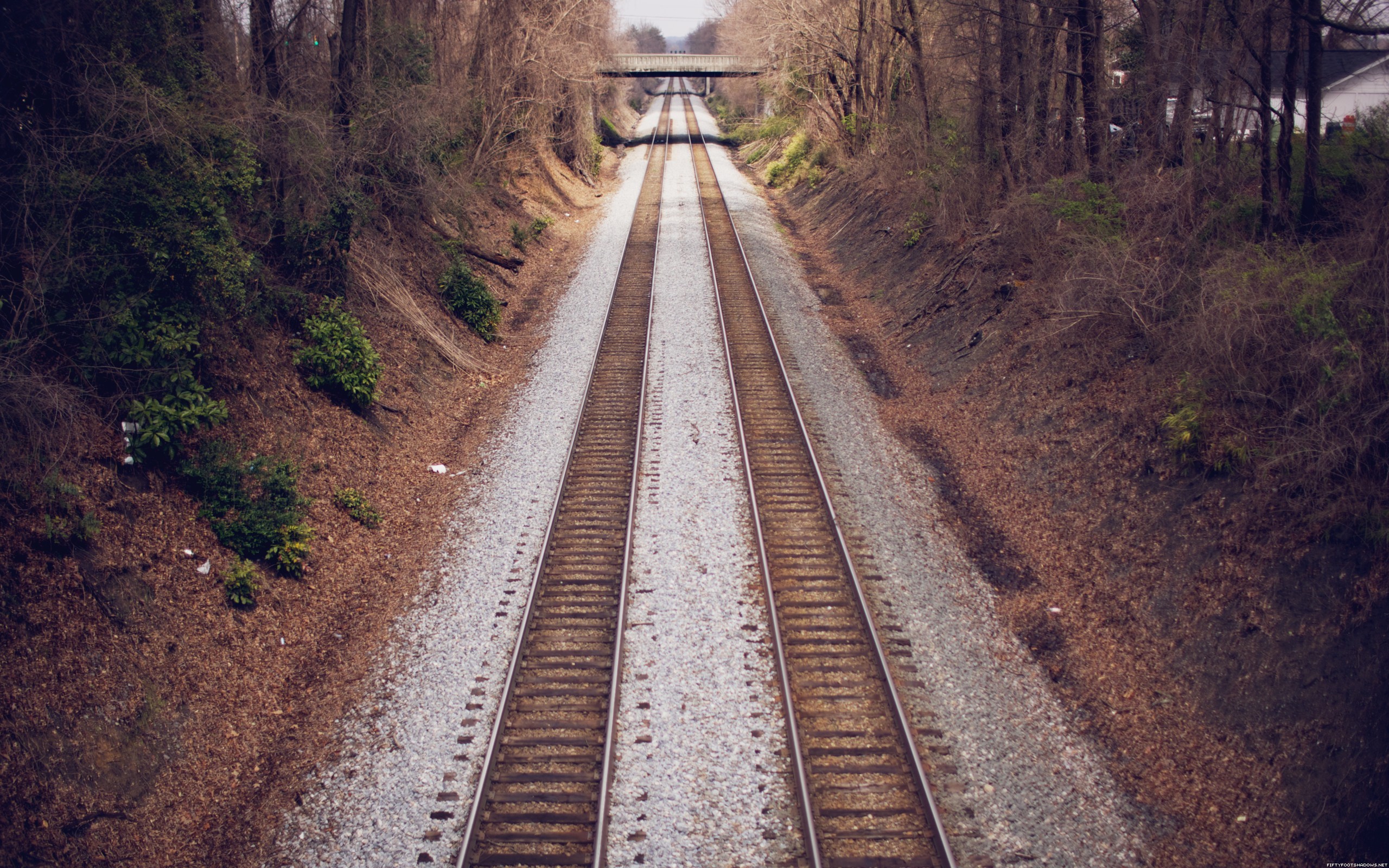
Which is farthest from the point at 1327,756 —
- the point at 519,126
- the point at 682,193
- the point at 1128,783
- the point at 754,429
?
the point at 682,193

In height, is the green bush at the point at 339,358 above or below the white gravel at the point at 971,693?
above

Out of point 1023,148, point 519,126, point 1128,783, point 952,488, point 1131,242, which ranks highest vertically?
point 519,126

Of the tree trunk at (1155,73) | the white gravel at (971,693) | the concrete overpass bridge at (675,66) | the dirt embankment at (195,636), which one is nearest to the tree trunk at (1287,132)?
the tree trunk at (1155,73)

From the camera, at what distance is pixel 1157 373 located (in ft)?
34.9

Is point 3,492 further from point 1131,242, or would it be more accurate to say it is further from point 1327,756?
point 1131,242

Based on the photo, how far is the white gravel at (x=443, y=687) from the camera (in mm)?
6434

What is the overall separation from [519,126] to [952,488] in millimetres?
20967

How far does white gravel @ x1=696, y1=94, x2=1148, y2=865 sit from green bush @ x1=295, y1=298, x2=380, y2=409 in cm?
733

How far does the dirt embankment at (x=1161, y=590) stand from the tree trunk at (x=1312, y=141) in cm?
256

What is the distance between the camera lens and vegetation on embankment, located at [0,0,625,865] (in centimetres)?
671

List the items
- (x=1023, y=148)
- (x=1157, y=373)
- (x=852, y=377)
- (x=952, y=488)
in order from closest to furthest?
(x=1157, y=373) → (x=952, y=488) → (x=852, y=377) → (x=1023, y=148)

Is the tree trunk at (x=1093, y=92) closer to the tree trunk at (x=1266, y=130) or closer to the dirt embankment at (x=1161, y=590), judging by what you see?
the dirt embankment at (x=1161, y=590)

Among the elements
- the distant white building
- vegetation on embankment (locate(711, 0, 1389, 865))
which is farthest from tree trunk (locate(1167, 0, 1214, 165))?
the distant white building

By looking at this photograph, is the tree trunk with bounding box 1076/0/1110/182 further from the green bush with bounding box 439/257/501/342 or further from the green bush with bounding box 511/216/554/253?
the green bush with bounding box 511/216/554/253
